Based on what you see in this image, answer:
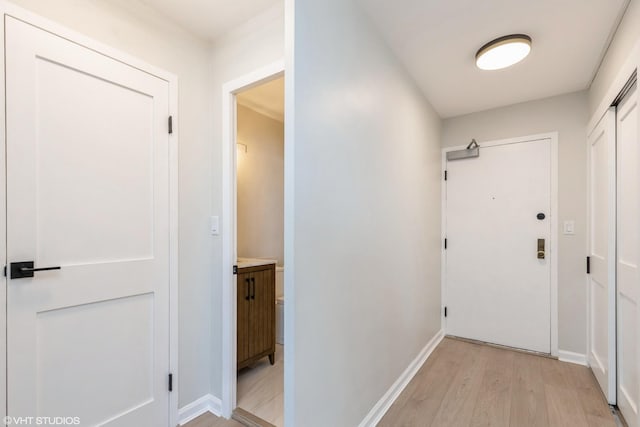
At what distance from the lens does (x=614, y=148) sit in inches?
76.5

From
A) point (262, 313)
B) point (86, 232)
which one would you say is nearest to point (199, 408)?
point (262, 313)

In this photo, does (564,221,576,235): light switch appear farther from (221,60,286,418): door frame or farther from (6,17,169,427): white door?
(6,17,169,427): white door

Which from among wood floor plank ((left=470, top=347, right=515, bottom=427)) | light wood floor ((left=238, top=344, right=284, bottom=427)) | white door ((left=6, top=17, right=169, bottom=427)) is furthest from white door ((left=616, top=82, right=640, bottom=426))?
white door ((left=6, top=17, right=169, bottom=427))

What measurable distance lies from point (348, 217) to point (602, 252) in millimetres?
1993

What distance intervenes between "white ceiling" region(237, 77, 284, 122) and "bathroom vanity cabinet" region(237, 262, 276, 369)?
161 centimetres

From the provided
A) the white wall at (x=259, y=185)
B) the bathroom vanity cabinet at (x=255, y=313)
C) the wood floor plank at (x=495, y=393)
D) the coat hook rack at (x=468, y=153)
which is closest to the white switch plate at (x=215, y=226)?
the bathroom vanity cabinet at (x=255, y=313)

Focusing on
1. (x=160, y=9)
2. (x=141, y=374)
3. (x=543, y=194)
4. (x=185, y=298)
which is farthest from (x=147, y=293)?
(x=543, y=194)

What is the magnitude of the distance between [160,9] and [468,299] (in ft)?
11.7

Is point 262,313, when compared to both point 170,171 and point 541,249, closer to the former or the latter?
point 170,171

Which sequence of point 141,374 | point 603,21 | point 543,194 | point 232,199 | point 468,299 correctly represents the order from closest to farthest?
point 141,374 < point 603,21 < point 232,199 < point 543,194 < point 468,299

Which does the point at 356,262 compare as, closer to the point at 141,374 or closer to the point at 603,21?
the point at 141,374

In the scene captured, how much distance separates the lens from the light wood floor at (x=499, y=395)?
1.84 metres

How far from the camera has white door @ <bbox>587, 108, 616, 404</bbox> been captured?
194cm

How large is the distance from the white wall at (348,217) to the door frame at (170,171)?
2.98ft
